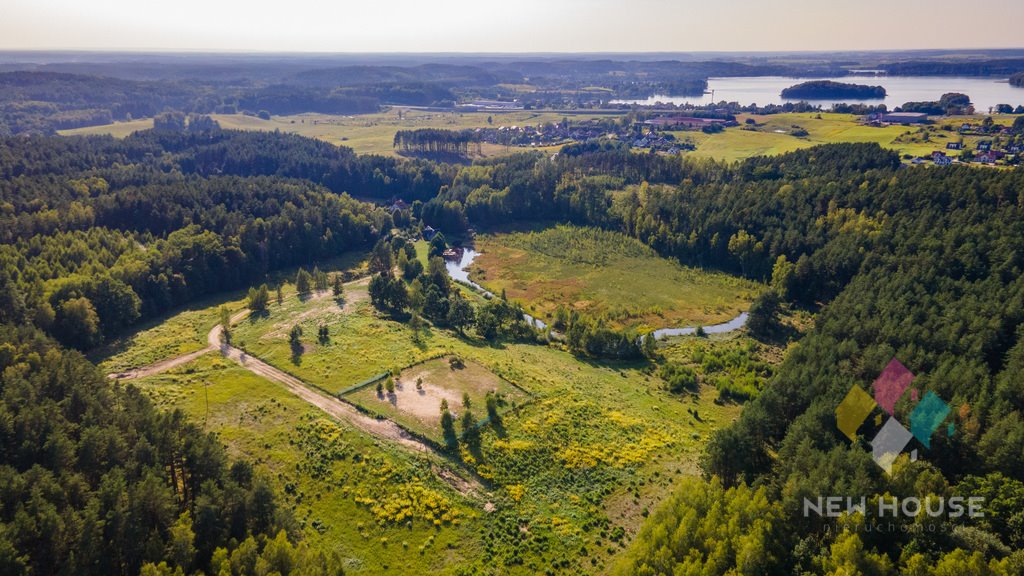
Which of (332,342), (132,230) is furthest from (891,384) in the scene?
(132,230)

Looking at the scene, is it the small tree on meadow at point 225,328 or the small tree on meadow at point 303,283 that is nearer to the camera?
the small tree on meadow at point 225,328

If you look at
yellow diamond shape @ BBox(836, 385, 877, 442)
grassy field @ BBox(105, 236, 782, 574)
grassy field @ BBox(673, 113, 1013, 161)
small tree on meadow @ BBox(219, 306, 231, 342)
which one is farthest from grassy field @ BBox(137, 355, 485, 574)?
grassy field @ BBox(673, 113, 1013, 161)

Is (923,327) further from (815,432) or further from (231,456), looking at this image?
(231,456)

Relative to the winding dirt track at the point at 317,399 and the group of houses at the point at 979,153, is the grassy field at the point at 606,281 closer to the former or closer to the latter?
the winding dirt track at the point at 317,399

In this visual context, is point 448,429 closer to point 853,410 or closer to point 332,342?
point 332,342

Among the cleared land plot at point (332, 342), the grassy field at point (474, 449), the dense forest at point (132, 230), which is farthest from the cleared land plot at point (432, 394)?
the dense forest at point (132, 230)

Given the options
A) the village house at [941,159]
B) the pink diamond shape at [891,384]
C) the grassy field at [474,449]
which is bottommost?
the grassy field at [474,449]
